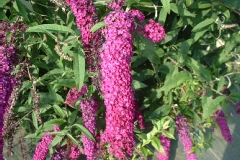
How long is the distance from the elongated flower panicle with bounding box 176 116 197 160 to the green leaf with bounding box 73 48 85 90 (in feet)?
4.72

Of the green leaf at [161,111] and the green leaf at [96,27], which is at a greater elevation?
the green leaf at [96,27]

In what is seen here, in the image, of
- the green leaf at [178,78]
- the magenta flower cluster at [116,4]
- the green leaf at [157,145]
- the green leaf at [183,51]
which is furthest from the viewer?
the green leaf at [183,51]

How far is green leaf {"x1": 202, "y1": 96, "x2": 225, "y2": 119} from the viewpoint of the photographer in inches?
97.0

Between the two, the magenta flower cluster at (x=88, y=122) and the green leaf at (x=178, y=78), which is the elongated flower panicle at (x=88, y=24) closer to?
the magenta flower cluster at (x=88, y=122)

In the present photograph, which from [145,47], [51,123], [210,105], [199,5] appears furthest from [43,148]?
[199,5]

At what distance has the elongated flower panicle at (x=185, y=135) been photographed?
9.07 feet

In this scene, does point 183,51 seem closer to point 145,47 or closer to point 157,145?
Result: point 145,47

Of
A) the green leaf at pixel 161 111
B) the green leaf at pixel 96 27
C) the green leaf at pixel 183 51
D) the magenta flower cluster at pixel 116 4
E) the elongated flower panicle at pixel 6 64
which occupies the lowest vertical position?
the green leaf at pixel 161 111

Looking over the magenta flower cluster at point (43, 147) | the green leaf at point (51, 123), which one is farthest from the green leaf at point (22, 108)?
the magenta flower cluster at point (43, 147)

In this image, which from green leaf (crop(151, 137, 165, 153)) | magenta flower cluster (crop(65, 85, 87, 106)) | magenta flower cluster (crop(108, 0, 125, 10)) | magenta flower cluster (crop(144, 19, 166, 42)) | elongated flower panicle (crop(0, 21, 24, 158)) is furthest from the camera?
green leaf (crop(151, 137, 165, 153))

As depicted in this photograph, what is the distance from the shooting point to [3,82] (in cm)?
129

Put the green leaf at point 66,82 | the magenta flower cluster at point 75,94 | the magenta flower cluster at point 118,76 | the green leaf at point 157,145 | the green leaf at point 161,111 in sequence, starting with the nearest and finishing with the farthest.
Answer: the magenta flower cluster at point 118,76
the magenta flower cluster at point 75,94
the green leaf at point 66,82
the green leaf at point 157,145
the green leaf at point 161,111

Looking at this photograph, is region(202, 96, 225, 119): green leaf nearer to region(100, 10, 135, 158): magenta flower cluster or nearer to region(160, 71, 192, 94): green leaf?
region(160, 71, 192, 94): green leaf

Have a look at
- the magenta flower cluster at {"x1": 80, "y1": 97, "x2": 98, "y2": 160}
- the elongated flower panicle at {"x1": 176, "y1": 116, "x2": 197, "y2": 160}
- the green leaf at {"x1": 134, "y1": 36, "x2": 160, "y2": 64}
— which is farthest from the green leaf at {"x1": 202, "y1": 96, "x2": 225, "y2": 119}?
the magenta flower cluster at {"x1": 80, "y1": 97, "x2": 98, "y2": 160}
